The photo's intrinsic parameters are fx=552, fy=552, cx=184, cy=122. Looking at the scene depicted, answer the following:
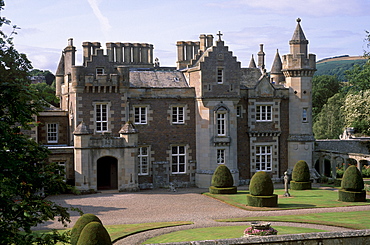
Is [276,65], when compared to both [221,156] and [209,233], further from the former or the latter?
[209,233]

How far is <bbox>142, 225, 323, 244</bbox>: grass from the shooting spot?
23594mm

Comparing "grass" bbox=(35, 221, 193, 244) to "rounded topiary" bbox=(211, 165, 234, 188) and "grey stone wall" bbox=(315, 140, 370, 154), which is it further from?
"grey stone wall" bbox=(315, 140, 370, 154)

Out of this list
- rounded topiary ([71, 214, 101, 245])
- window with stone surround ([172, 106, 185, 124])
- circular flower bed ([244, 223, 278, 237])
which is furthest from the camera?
window with stone surround ([172, 106, 185, 124])

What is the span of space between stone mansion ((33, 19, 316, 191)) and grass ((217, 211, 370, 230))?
12.0 m

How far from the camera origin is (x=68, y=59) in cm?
4369

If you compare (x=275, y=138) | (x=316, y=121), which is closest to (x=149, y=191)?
(x=275, y=138)

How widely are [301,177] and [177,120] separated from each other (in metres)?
9.96

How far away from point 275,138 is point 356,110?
10.5 m

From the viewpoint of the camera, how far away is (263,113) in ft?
142

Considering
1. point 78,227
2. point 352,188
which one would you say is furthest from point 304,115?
point 78,227

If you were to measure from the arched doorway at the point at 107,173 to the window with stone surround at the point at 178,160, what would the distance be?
458cm

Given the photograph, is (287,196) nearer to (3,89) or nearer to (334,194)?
(334,194)

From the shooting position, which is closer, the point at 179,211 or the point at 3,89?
the point at 3,89

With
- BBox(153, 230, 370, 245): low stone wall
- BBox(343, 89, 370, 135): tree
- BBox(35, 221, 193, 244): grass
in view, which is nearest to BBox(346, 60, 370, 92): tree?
BBox(343, 89, 370, 135): tree
